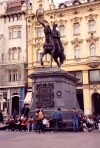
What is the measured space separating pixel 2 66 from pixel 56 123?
30.9 m

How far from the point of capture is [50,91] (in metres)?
20.0

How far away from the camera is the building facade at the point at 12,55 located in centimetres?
4675

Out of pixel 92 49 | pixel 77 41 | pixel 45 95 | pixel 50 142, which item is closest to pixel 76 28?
pixel 77 41

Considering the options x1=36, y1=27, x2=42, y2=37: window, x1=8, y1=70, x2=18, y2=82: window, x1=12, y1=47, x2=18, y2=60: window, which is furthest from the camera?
x1=12, y1=47, x2=18, y2=60: window

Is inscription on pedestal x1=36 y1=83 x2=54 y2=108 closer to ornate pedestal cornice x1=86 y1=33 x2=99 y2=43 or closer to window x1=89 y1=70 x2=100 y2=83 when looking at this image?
window x1=89 y1=70 x2=100 y2=83

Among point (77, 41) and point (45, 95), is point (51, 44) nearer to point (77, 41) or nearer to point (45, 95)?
point (45, 95)

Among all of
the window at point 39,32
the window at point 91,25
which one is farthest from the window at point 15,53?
the window at point 91,25

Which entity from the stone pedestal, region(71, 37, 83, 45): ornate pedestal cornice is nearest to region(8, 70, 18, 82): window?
region(71, 37, 83, 45): ornate pedestal cornice

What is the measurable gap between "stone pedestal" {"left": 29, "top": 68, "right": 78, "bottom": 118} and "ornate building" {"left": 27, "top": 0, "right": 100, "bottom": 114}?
22436mm

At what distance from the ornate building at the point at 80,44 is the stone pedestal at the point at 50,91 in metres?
22.4

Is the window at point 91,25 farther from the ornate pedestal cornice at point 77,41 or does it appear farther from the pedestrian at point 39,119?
the pedestrian at point 39,119

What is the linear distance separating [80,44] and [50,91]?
2607 centimetres

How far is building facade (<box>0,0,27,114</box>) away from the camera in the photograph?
46.8 metres

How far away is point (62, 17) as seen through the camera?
46.5m
